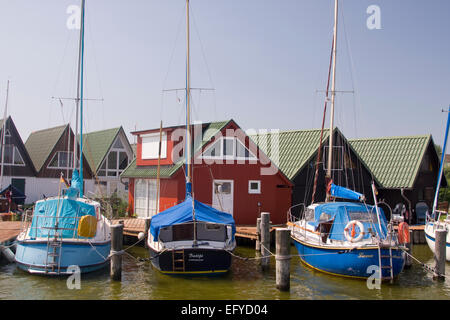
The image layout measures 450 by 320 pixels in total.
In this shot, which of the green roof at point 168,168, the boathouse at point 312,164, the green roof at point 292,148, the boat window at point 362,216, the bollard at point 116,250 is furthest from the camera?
the green roof at point 292,148

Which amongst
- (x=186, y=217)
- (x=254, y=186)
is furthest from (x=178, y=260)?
(x=254, y=186)

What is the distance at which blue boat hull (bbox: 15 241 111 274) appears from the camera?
15531 mm

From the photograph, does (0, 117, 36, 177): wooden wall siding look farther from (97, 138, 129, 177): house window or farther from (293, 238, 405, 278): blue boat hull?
(293, 238, 405, 278): blue boat hull

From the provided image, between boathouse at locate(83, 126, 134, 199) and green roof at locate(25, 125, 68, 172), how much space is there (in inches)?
105

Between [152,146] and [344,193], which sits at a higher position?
[152,146]

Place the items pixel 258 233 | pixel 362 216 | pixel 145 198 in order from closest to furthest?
pixel 362 216
pixel 258 233
pixel 145 198

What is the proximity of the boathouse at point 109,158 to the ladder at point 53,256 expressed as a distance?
23051mm

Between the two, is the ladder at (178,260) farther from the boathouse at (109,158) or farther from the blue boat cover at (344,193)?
the boathouse at (109,158)

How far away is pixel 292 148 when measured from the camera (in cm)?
3061

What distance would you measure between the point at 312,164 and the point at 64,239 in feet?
55.4

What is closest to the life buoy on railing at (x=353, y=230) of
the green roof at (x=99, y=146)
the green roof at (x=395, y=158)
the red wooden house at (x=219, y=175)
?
the red wooden house at (x=219, y=175)

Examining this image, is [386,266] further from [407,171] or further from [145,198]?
[407,171]

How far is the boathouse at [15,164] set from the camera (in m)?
34.6

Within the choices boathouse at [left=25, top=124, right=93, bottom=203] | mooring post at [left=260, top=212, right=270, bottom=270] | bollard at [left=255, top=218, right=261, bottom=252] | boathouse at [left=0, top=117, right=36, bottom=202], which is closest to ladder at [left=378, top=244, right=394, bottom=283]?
mooring post at [left=260, top=212, right=270, bottom=270]
